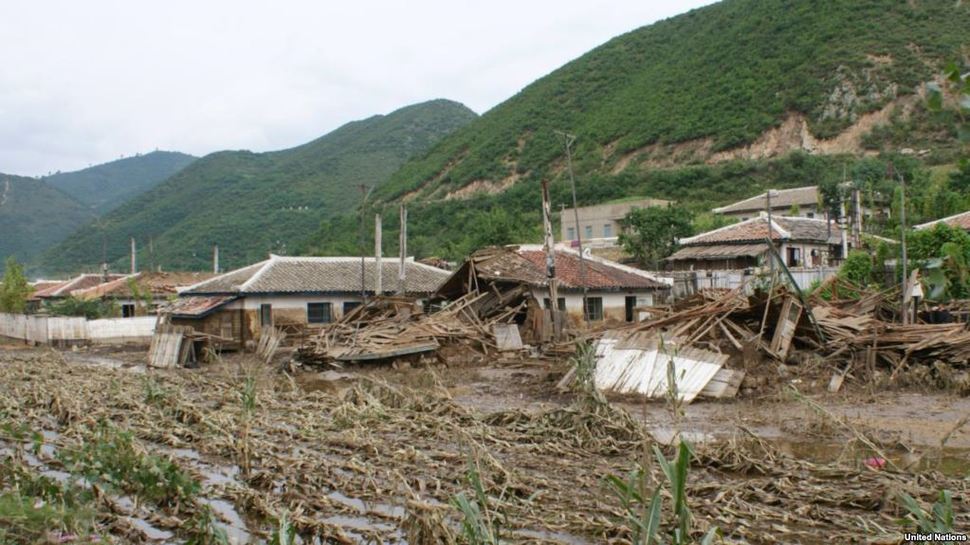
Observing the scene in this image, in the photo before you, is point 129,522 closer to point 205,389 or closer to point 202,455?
point 202,455

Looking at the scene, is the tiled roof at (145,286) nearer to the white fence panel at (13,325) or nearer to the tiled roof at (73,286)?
the tiled roof at (73,286)

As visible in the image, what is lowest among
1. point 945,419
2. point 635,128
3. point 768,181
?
point 945,419

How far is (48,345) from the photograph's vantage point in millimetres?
34375

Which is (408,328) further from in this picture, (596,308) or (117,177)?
(117,177)

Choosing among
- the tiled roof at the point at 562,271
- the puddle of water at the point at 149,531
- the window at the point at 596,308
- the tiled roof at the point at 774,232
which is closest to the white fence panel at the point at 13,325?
the tiled roof at the point at 562,271

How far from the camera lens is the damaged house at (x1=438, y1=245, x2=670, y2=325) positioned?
2639 centimetres

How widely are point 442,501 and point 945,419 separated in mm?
8945

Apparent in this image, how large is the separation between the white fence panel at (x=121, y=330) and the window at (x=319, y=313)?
9.78m

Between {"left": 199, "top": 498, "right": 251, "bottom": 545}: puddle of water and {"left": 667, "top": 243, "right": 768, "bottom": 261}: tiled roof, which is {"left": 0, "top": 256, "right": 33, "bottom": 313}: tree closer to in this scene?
{"left": 667, "top": 243, "right": 768, "bottom": 261}: tiled roof

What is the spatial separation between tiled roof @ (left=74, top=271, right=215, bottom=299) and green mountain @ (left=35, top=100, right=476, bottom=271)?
72.4ft

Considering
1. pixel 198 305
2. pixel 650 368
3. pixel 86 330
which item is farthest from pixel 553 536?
pixel 86 330

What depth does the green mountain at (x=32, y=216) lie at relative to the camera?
10925cm

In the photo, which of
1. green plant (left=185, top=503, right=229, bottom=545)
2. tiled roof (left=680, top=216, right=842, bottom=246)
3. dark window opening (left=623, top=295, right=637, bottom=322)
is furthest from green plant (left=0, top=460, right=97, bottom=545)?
tiled roof (left=680, top=216, right=842, bottom=246)

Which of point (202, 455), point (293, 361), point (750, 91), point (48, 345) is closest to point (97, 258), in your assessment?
point (48, 345)
